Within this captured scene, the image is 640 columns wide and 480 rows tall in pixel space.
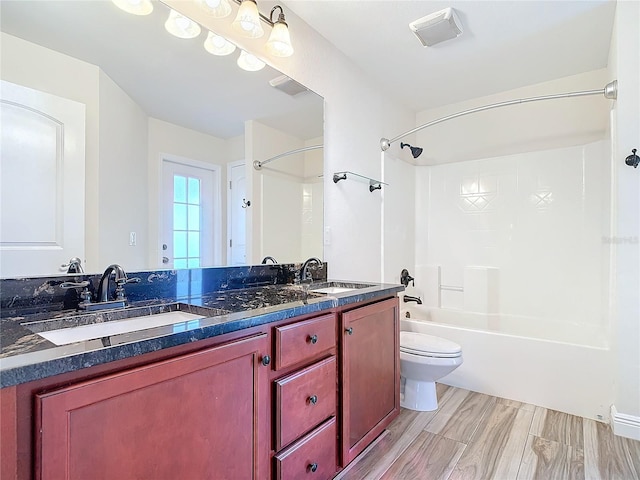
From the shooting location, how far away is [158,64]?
1441 millimetres

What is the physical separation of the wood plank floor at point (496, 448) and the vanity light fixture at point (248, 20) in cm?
→ 213

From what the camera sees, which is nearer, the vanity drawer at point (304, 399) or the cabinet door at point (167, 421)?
the cabinet door at point (167, 421)

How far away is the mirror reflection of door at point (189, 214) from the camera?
4.80ft

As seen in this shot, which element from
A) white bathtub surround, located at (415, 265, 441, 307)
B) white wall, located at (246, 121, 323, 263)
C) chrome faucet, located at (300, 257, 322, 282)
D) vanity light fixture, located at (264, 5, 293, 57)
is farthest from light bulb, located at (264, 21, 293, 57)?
white bathtub surround, located at (415, 265, 441, 307)

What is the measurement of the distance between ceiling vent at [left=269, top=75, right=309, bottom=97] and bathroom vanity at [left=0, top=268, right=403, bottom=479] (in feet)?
3.85

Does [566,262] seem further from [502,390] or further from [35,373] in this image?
[35,373]

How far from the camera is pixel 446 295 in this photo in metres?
3.32

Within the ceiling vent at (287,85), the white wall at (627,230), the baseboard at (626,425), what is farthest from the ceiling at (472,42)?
the baseboard at (626,425)

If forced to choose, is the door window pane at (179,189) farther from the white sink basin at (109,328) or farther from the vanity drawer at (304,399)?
the vanity drawer at (304,399)

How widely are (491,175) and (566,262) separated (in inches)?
37.6

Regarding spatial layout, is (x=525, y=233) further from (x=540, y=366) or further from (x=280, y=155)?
(x=280, y=155)

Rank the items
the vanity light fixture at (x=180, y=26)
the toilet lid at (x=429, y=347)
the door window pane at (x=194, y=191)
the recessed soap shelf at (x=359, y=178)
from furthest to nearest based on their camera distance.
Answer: the recessed soap shelf at (x=359, y=178) < the toilet lid at (x=429, y=347) < the door window pane at (x=194, y=191) < the vanity light fixture at (x=180, y=26)

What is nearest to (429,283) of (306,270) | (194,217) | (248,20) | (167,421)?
(306,270)

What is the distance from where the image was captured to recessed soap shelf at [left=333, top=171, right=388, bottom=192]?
2.30m
